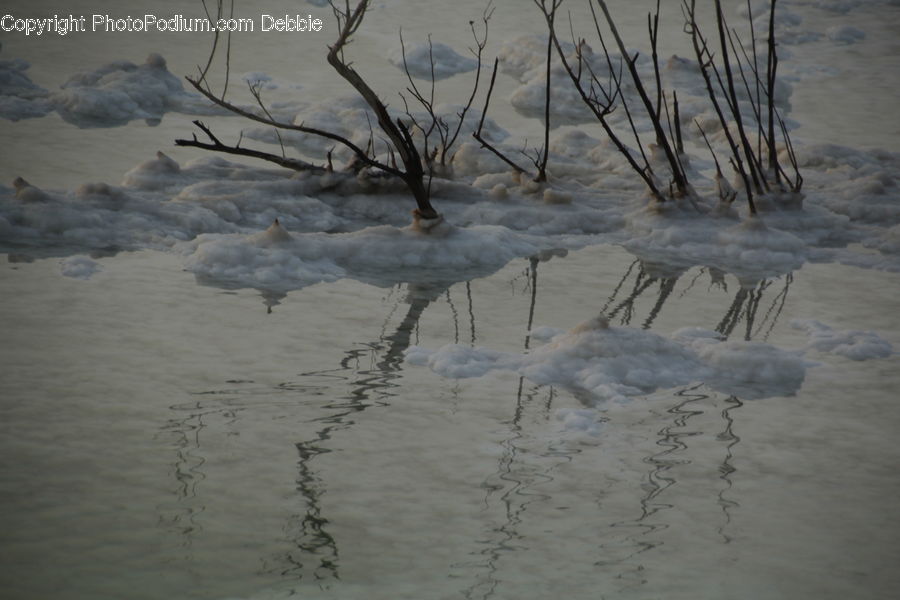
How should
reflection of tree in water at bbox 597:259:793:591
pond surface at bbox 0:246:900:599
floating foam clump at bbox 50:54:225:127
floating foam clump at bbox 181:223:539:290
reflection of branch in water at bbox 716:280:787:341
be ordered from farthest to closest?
floating foam clump at bbox 50:54:225:127 → floating foam clump at bbox 181:223:539:290 → reflection of branch in water at bbox 716:280:787:341 → reflection of tree in water at bbox 597:259:793:591 → pond surface at bbox 0:246:900:599

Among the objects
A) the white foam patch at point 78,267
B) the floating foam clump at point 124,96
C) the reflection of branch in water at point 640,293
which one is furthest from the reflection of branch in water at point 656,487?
the floating foam clump at point 124,96

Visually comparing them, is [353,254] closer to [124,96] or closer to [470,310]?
[470,310]

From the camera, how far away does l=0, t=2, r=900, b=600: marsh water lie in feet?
6.43

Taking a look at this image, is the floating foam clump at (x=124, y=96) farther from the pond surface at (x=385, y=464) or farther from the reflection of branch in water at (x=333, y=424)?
the reflection of branch in water at (x=333, y=424)

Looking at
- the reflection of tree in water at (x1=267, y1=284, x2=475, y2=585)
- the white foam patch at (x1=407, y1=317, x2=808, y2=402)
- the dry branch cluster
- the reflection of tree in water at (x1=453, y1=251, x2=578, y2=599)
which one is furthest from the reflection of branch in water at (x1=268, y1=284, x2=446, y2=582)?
the dry branch cluster

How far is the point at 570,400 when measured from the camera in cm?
278

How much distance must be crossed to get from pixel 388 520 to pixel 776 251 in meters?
2.71

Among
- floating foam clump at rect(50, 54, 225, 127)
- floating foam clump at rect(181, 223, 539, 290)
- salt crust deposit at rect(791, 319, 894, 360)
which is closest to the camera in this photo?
salt crust deposit at rect(791, 319, 894, 360)

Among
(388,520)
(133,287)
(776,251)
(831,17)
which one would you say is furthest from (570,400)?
(831,17)

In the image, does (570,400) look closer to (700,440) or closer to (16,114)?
(700,440)

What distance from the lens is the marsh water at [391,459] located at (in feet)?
6.43

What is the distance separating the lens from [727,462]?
2.47 meters

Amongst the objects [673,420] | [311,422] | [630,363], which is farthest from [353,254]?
[673,420]

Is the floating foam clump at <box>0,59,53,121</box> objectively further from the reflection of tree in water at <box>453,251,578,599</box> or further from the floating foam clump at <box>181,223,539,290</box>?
the reflection of tree in water at <box>453,251,578,599</box>
